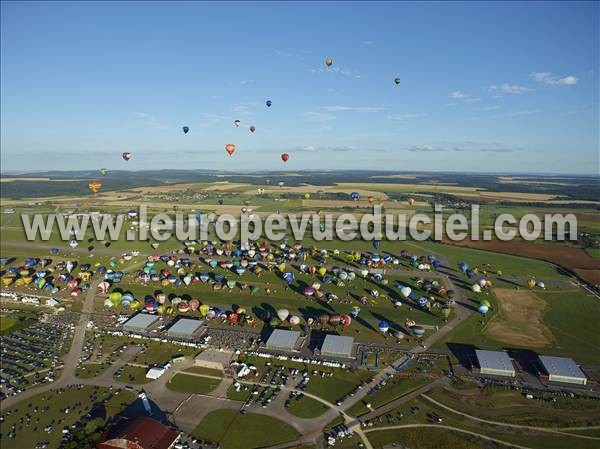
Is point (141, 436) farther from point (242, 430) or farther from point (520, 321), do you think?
point (520, 321)

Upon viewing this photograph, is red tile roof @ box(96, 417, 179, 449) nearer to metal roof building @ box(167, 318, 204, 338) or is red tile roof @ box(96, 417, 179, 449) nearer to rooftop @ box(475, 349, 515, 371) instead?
metal roof building @ box(167, 318, 204, 338)

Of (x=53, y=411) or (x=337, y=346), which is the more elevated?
(x=337, y=346)

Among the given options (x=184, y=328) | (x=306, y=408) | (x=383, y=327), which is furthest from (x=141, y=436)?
(x=383, y=327)

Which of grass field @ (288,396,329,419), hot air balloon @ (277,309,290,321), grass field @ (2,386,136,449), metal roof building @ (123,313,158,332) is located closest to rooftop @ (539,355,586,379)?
grass field @ (288,396,329,419)

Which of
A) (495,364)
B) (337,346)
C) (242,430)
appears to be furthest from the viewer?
(337,346)

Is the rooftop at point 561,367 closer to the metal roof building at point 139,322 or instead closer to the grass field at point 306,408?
the grass field at point 306,408

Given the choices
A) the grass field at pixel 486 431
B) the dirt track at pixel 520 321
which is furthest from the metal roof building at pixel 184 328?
the dirt track at pixel 520 321
